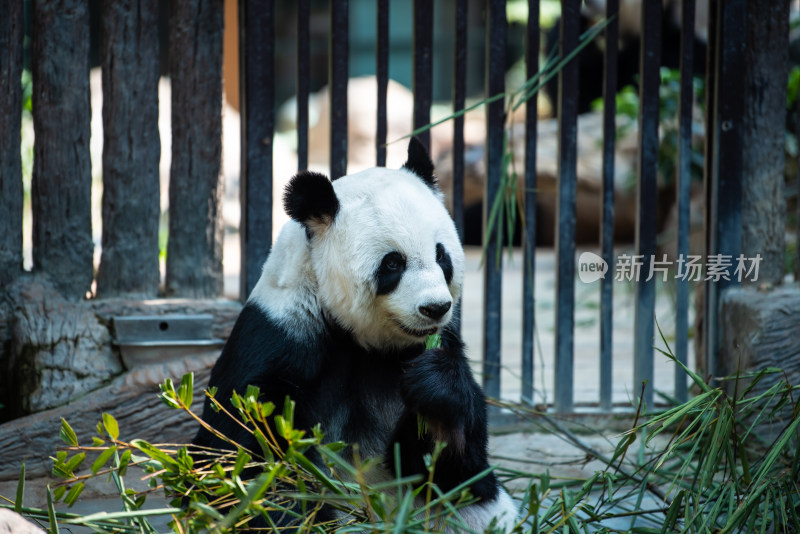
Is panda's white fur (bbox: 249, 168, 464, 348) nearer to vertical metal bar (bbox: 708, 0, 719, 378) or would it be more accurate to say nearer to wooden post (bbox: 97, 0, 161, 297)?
wooden post (bbox: 97, 0, 161, 297)

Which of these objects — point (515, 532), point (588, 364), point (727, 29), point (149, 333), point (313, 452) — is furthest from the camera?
point (588, 364)

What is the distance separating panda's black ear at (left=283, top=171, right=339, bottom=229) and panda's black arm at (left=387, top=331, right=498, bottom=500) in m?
0.52

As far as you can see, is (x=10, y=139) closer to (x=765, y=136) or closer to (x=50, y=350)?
(x=50, y=350)

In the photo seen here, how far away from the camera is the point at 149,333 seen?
3844 millimetres

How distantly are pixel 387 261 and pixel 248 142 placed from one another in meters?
1.71

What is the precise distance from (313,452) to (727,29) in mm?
2964

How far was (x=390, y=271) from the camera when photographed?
2.50m

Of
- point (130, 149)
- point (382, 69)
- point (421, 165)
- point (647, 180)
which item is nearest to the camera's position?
point (421, 165)

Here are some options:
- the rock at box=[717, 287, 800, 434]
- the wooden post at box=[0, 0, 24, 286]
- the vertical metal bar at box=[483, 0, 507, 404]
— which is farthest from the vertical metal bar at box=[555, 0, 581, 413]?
the wooden post at box=[0, 0, 24, 286]

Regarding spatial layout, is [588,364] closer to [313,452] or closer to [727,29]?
[727,29]

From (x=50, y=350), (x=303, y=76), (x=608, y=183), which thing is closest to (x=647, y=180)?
(x=608, y=183)

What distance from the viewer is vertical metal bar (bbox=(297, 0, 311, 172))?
3982 millimetres

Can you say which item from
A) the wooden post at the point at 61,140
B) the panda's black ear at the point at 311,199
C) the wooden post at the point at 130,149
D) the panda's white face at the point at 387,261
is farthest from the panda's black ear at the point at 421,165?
the wooden post at the point at 61,140

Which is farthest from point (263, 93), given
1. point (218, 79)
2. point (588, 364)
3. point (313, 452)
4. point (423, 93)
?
point (588, 364)
